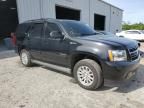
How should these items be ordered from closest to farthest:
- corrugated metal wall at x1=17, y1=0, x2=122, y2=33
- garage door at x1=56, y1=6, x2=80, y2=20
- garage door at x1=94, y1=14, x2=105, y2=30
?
corrugated metal wall at x1=17, y1=0, x2=122, y2=33 < garage door at x1=56, y1=6, x2=80, y2=20 < garage door at x1=94, y1=14, x2=105, y2=30

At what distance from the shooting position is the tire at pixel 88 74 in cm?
395

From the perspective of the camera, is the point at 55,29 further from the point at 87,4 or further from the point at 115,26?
the point at 115,26

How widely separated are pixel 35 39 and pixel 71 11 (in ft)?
43.1

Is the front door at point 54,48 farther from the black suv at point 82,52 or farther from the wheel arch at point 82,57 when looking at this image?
the wheel arch at point 82,57

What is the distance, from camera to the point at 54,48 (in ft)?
16.0

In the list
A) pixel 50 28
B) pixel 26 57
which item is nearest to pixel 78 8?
pixel 26 57

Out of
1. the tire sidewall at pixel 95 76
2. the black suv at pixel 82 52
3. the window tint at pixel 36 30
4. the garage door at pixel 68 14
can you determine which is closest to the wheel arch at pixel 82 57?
the black suv at pixel 82 52

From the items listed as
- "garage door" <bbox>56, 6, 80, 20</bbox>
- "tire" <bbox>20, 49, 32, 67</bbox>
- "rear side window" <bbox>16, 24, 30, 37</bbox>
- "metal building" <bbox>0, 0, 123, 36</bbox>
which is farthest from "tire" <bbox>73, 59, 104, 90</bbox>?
"garage door" <bbox>56, 6, 80, 20</bbox>

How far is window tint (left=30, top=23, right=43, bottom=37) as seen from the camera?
218 inches

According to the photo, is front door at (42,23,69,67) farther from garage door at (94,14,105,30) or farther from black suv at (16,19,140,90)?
garage door at (94,14,105,30)

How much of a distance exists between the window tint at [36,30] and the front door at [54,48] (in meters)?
0.34

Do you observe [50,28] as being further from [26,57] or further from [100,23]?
[100,23]

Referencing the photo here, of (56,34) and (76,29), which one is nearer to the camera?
(56,34)

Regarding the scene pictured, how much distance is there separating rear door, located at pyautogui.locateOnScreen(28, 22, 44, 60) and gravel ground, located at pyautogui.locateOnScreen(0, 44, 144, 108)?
882 mm
